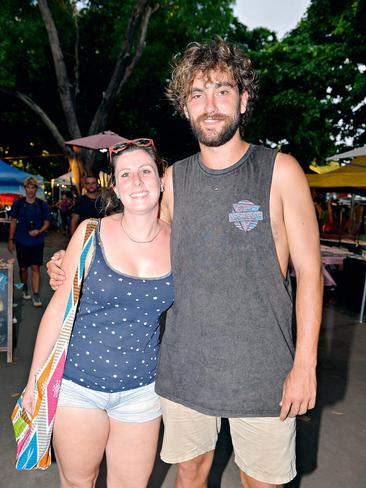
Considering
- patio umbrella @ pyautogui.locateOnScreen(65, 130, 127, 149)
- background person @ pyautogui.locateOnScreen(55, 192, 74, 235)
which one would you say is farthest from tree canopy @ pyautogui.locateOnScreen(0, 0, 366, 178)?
patio umbrella @ pyautogui.locateOnScreen(65, 130, 127, 149)

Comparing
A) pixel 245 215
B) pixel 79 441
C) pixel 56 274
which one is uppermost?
pixel 245 215

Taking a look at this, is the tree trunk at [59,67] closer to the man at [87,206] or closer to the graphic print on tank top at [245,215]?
the man at [87,206]

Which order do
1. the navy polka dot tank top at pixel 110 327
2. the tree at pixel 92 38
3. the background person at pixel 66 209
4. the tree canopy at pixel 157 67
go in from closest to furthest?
the navy polka dot tank top at pixel 110 327 → the tree at pixel 92 38 → the tree canopy at pixel 157 67 → the background person at pixel 66 209

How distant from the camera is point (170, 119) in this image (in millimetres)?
22016

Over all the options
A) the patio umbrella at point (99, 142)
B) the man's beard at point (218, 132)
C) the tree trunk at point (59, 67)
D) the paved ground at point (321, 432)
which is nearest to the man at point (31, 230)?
the paved ground at point (321, 432)

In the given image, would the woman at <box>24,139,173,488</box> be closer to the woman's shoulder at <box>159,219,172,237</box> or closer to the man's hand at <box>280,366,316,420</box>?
the woman's shoulder at <box>159,219,172,237</box>

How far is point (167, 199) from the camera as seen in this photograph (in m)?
2.39

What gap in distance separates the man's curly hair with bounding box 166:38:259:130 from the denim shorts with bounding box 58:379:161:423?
1.59 meters

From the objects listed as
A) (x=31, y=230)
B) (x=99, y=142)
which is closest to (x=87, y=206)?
(x=31, y=230)

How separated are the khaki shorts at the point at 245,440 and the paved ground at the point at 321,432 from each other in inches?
43.4

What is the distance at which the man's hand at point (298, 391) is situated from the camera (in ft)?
6.29

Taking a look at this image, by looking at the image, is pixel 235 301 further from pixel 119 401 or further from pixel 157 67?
pixel 157 67

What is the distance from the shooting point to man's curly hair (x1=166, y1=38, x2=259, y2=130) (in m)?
2.32

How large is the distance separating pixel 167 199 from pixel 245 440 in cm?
134
